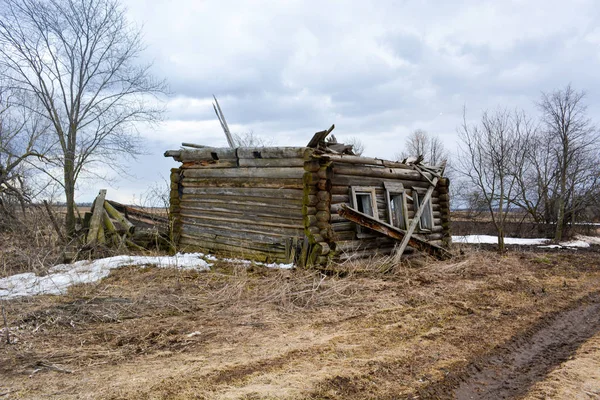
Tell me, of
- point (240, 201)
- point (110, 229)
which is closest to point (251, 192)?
point (240, 201)

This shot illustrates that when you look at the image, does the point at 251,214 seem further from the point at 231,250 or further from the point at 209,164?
the point at 209,164

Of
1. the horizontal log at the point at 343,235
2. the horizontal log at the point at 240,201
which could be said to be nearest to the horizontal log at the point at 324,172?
the horizontal log at the point at 240,201

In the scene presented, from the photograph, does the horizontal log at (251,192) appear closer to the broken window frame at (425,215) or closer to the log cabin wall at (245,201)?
the log cabin wall at (245,201)

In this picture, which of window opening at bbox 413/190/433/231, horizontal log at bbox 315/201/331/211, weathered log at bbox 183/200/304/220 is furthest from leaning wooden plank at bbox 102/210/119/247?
window opening at bbox 413/190/433/231

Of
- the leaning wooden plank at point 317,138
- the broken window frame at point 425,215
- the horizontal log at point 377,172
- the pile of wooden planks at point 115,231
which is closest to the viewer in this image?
the leaning wooden plank at point 317,138

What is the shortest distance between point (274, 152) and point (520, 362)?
6.99 meters

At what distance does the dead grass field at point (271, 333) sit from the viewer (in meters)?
3.99

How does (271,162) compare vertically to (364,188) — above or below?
above

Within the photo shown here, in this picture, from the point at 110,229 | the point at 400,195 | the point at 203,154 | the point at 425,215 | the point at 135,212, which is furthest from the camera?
the point at 135,212

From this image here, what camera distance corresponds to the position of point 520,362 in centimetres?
491

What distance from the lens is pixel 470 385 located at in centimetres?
423

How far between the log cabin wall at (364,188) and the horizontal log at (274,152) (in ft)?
1.77

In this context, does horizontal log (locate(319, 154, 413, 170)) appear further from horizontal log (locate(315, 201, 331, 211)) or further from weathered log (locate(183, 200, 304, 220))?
weathered log (locate(183, 200, 304, 220))

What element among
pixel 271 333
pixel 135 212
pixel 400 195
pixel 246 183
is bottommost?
pixel 271 333
